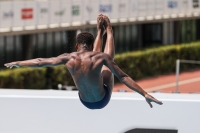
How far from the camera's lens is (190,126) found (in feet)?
34.7

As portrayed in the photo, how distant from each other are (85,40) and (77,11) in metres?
17.5

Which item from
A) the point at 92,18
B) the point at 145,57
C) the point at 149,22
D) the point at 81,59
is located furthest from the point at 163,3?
the point at 81,59

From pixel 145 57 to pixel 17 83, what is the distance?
23.8 feet

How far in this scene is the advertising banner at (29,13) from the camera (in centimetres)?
2367

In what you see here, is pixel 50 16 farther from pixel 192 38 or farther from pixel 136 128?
pixel 136 128

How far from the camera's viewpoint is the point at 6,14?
75.3 ft

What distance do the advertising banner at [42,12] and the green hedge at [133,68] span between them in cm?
176

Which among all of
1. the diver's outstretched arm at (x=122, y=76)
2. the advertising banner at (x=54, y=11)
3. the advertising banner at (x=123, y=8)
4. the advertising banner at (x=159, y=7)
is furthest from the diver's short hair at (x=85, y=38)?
the advertising banner at (x=159, y=7)

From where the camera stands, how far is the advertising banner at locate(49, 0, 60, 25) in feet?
81.6

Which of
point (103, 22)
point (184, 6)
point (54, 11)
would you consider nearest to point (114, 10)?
point (54, 11)

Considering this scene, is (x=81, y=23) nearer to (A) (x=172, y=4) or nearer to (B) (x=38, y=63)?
(A) (x=172, y=4)

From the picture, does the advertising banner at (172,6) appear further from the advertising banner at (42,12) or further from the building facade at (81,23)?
the advertising banner at (42,12)

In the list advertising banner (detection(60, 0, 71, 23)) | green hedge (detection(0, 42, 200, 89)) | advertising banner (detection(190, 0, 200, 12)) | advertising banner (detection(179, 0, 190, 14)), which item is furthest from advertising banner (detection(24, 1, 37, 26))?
advertising banner (detection(190, 0, 200, 12))

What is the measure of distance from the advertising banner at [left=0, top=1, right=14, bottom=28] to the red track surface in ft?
18.2
